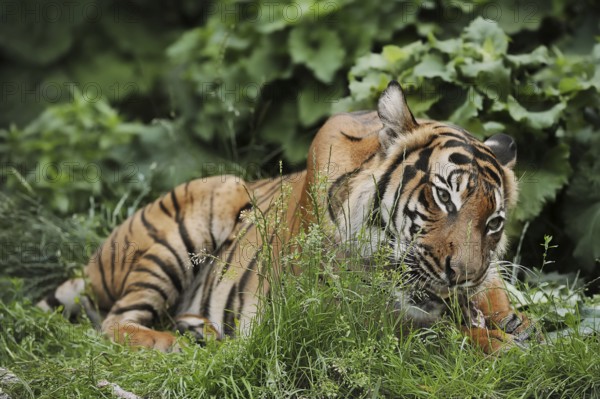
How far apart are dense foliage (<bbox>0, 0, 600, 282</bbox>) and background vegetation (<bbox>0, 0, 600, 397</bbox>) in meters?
0.02

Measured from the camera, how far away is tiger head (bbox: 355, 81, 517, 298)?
4359mm

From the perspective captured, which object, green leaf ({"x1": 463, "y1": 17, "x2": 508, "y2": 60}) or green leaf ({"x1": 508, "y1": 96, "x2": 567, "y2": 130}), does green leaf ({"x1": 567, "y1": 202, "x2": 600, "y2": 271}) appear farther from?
green leaf ({"x1": 463, "y1": 17, "x2": 508, "y2": 60})

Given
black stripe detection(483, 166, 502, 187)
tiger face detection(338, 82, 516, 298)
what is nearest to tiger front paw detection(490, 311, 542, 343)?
tiger face detection(338, 82, 516, 298)

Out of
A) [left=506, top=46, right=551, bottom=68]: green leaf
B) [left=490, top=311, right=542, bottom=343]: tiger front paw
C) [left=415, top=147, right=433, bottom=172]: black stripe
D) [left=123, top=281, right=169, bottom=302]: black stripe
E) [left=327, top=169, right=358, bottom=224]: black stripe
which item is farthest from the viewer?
[left=506, top=46, right=551, bottom=68]: green leaf

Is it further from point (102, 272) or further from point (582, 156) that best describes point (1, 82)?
point (582, 156)

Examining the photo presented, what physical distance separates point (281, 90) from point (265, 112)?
0.24 m

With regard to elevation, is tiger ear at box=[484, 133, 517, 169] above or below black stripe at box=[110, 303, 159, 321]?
above

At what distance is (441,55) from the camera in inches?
259

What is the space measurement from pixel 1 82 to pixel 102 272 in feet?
16.2

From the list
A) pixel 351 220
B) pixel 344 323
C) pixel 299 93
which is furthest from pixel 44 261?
pixel 344 323

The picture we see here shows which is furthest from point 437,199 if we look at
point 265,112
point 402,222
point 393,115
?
point 265,112

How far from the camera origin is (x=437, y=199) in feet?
14.6

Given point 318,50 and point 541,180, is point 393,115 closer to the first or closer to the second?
point 541,180

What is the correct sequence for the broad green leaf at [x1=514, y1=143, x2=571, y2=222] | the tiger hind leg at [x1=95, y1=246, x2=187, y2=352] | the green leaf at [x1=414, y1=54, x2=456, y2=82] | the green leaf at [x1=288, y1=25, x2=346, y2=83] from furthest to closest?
the green leaf at [x1=288, y1=25, x2=346, y2=83], the green leaf at [x1=414, y1=54, x2=456, y2=82], the broad green leaf at [x1=514, y1=143, x2=571, y2=222], the tiger hind leg at [x1=95, y1=246, x2=187, y2=352]
